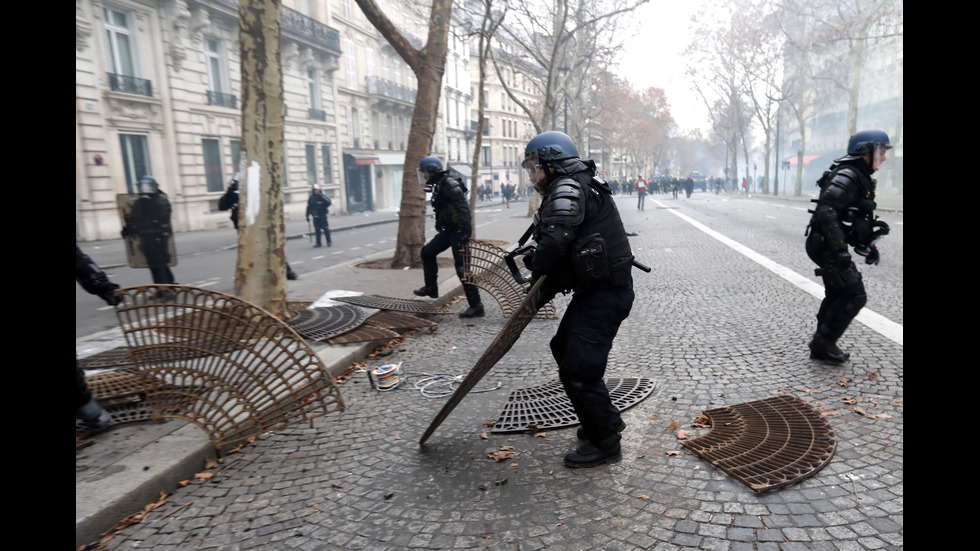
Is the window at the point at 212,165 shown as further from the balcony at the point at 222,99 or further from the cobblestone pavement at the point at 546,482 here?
the cobblestone pavement at the point at 546,482

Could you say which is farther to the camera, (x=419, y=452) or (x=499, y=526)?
(x=419, y=452)

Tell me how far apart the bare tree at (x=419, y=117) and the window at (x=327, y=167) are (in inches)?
893

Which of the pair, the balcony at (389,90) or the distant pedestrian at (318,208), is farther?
the balcony at (389,90)

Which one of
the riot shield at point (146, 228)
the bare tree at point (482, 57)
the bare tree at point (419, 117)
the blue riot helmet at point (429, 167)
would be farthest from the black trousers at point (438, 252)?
the bare tree at point (482, 57)

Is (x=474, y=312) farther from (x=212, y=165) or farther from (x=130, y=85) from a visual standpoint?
(x=212, y=165)

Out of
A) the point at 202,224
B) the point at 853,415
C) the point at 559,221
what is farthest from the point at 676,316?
the point at 202,224

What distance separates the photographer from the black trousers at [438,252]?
688 centimetres

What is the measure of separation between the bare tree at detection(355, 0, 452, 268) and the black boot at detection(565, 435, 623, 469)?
6743mm

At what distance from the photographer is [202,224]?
888 inches

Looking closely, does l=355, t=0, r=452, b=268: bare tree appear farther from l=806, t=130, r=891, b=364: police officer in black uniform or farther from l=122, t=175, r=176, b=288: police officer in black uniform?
l=806, t=130, r=891, b=364: police officer in black uniform

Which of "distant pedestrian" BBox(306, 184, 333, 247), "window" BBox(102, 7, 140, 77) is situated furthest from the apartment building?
"distant pedestrian" BBox(306, 184, 333, 247)

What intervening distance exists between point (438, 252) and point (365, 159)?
28751mm

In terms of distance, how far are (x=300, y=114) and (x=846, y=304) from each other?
2855 cm
